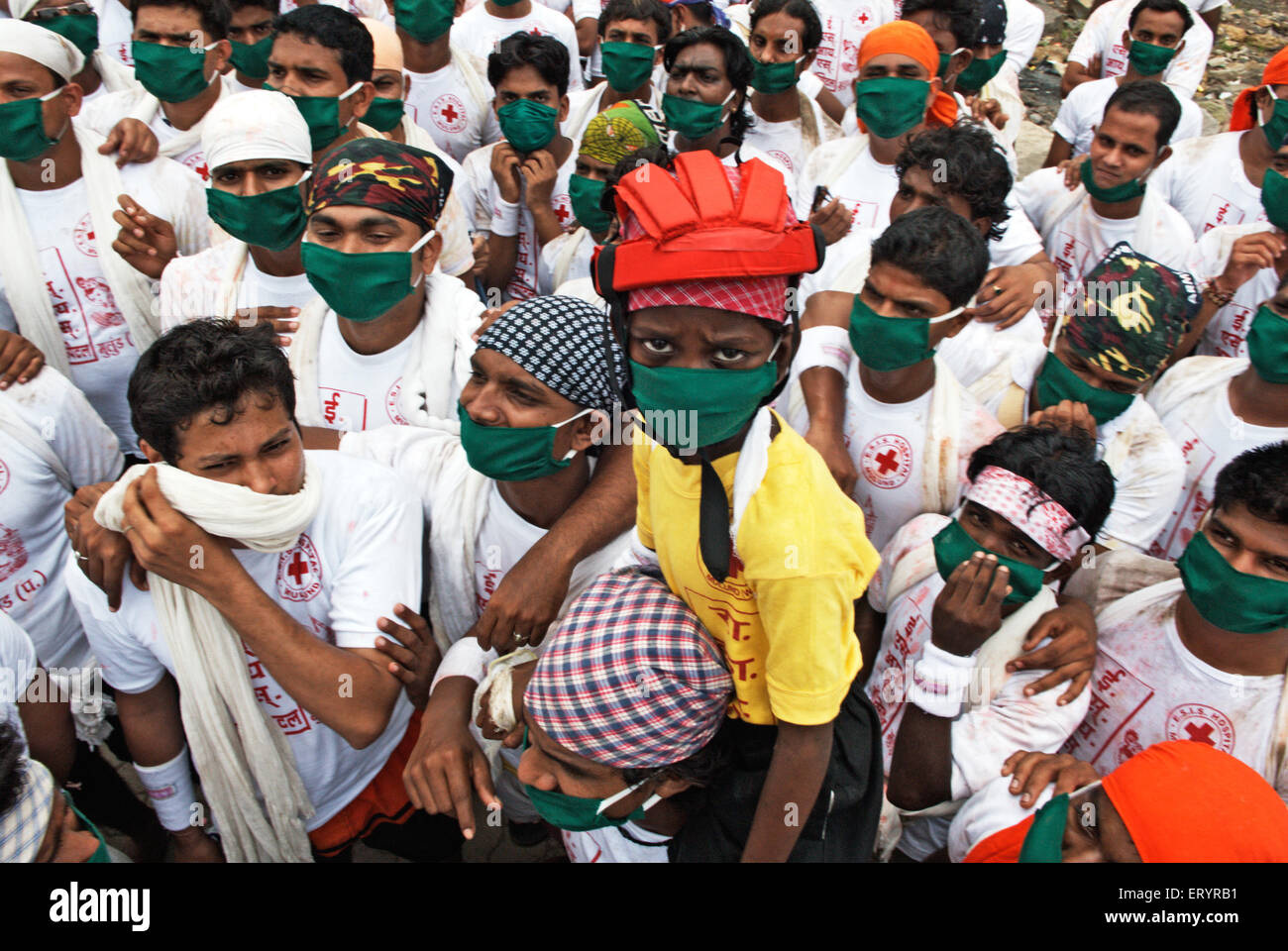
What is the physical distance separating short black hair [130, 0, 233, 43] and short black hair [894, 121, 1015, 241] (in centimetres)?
348

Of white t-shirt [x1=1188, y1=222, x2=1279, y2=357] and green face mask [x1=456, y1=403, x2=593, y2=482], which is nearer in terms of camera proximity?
green face mask [x1=456, y1=403, x2=593, y2=482]

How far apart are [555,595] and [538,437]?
1.48 feet

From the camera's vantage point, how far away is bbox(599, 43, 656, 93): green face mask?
5.22 meters

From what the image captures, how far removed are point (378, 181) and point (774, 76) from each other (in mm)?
2960

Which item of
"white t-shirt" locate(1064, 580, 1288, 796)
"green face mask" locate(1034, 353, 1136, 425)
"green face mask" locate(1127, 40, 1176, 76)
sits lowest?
"white t-shirt" locate(1064, 580, 1288, 796)

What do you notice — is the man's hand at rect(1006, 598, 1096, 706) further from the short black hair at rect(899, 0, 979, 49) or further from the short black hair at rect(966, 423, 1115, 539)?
the short black hair at rect(899, 0, 979, 49)

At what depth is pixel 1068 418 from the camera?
9.48 feet

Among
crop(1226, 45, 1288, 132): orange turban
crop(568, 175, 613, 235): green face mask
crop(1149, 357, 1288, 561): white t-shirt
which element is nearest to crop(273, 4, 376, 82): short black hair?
crop(568, 175, 613, 235): green face mask

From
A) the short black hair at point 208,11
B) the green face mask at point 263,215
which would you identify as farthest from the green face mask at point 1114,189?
the short black hair at point 208,11

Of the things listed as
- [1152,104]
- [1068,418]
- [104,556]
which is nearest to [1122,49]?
[1152,104]

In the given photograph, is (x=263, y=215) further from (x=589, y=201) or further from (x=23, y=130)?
(x=589, y=201)

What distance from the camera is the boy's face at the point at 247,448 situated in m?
2.16

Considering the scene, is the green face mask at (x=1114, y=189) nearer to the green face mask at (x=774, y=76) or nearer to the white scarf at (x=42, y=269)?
the green face mask at (x=774, y=76)
